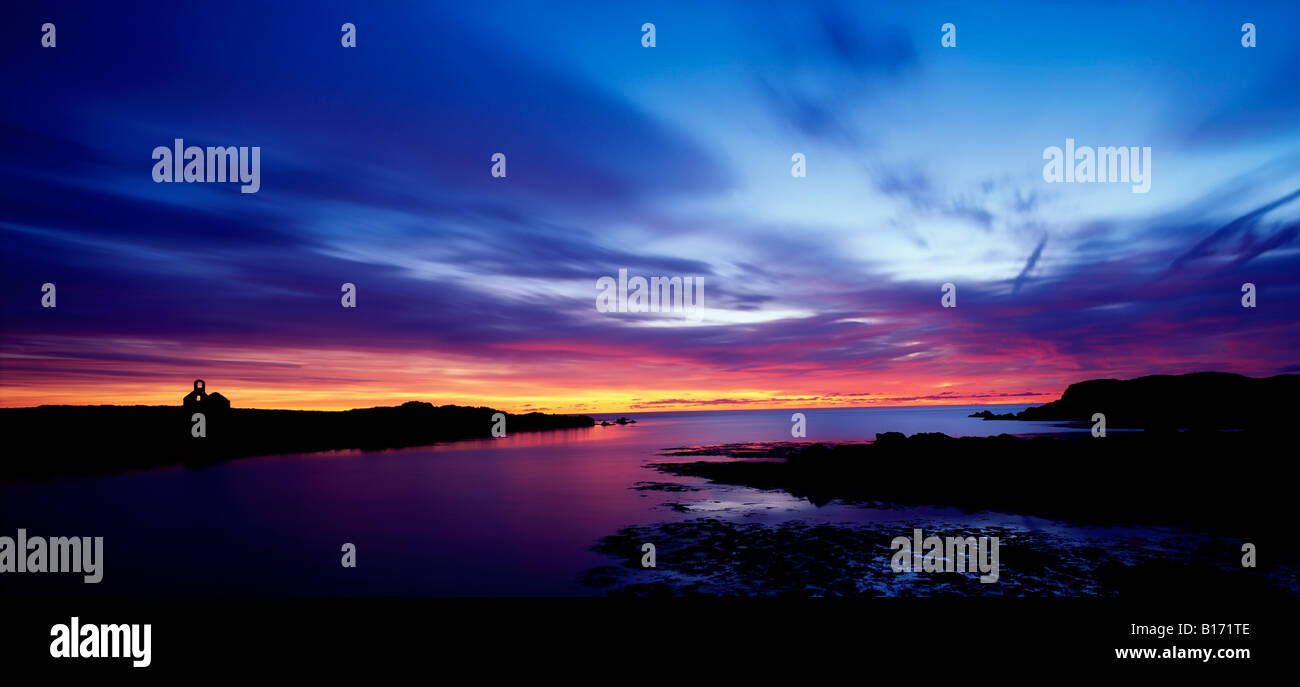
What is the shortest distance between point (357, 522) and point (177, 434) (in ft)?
221

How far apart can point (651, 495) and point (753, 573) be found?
56.9 feet

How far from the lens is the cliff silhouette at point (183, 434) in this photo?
55.2 metres

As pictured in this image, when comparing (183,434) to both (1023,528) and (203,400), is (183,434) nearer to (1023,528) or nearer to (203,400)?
(203,400)

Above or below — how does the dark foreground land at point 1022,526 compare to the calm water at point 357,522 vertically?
above

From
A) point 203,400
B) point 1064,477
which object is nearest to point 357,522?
point 1064,477

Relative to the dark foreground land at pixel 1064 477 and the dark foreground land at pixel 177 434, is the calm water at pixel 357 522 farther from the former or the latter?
the dark foreground land at pixel 177 434

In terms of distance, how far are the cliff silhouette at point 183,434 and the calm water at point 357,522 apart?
712 inches

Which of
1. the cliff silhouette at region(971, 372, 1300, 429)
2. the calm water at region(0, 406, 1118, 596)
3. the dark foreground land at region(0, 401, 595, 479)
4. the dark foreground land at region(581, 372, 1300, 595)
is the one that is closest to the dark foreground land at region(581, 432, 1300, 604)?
the dark foreground land at region(581, 372, 1300, 595)

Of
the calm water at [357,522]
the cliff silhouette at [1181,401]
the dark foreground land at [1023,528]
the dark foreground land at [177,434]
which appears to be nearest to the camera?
the dark foreground land at [1023,528]

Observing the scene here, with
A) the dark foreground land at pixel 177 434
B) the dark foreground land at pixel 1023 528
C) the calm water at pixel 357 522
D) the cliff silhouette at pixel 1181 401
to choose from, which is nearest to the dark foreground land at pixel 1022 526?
the dark foreground land at pixel 1023 528

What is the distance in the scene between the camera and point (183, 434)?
238 feet

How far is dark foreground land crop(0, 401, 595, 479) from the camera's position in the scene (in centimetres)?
5525

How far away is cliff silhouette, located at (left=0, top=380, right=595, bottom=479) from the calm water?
18.1 meters
